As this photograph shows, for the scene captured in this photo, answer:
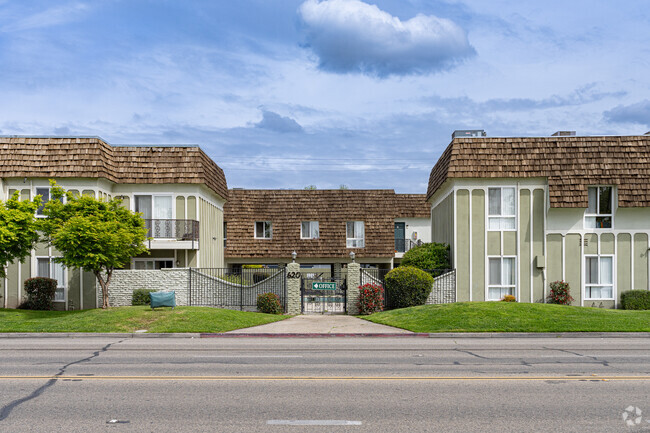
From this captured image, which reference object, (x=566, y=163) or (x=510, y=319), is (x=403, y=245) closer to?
(x=566, y=163)

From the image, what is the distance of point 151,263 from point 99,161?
594cm

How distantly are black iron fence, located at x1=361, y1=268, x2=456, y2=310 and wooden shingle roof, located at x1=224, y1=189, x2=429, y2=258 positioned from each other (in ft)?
45.7

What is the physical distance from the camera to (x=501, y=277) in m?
27.8

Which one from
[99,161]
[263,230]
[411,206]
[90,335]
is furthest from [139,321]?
[411,206]

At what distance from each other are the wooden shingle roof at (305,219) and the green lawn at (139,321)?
17292 millimetres

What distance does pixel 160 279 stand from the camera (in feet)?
88.9

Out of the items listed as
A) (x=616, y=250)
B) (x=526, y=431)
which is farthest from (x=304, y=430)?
(x=616, y=250)

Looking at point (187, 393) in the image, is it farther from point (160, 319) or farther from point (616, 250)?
point (616, 250)

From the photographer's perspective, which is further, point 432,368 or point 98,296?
point 98,296

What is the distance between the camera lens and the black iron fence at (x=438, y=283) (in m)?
26.3

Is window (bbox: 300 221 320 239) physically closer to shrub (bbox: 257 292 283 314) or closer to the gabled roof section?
the gabled roof section

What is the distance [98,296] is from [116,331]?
28.3 ft

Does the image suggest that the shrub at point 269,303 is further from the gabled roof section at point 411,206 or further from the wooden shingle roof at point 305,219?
the gabled roof section at point 411,206

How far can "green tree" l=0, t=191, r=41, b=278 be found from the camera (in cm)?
2326
